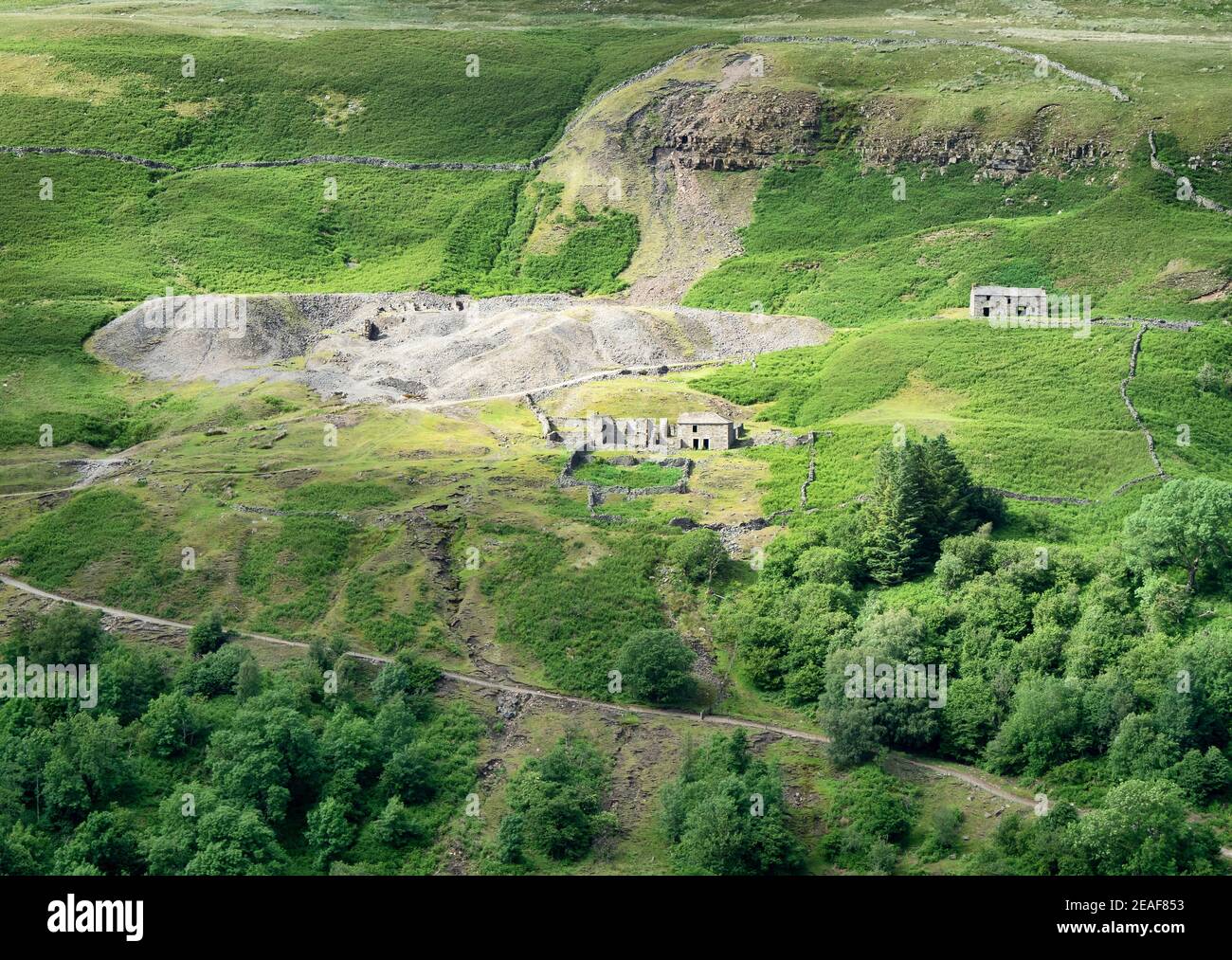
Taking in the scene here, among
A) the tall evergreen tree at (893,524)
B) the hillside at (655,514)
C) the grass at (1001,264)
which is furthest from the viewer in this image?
the grass at (1001,264)

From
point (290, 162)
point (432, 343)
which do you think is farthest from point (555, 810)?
point (290, 162)

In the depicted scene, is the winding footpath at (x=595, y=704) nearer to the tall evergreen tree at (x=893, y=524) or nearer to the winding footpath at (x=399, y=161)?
the tall evergreen tree at (x=893, y=524)

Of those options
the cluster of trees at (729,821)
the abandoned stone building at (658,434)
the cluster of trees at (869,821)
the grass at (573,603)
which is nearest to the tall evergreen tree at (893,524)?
the grass at (573,603)

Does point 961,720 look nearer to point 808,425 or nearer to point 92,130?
point 808,425

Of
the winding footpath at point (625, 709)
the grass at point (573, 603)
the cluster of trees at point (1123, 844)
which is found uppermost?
the grass at point (573, 603)

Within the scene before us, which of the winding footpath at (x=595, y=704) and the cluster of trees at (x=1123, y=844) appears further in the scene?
the winding footpath at (x=595, y=704)

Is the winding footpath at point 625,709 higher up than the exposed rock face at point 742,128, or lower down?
lower down

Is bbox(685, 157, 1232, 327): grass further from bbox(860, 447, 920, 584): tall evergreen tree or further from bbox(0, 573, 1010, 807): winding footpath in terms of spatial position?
bbox(0, 573, 1010, 807): winding footpath

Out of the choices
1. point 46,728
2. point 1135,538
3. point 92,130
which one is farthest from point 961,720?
point 92,130
